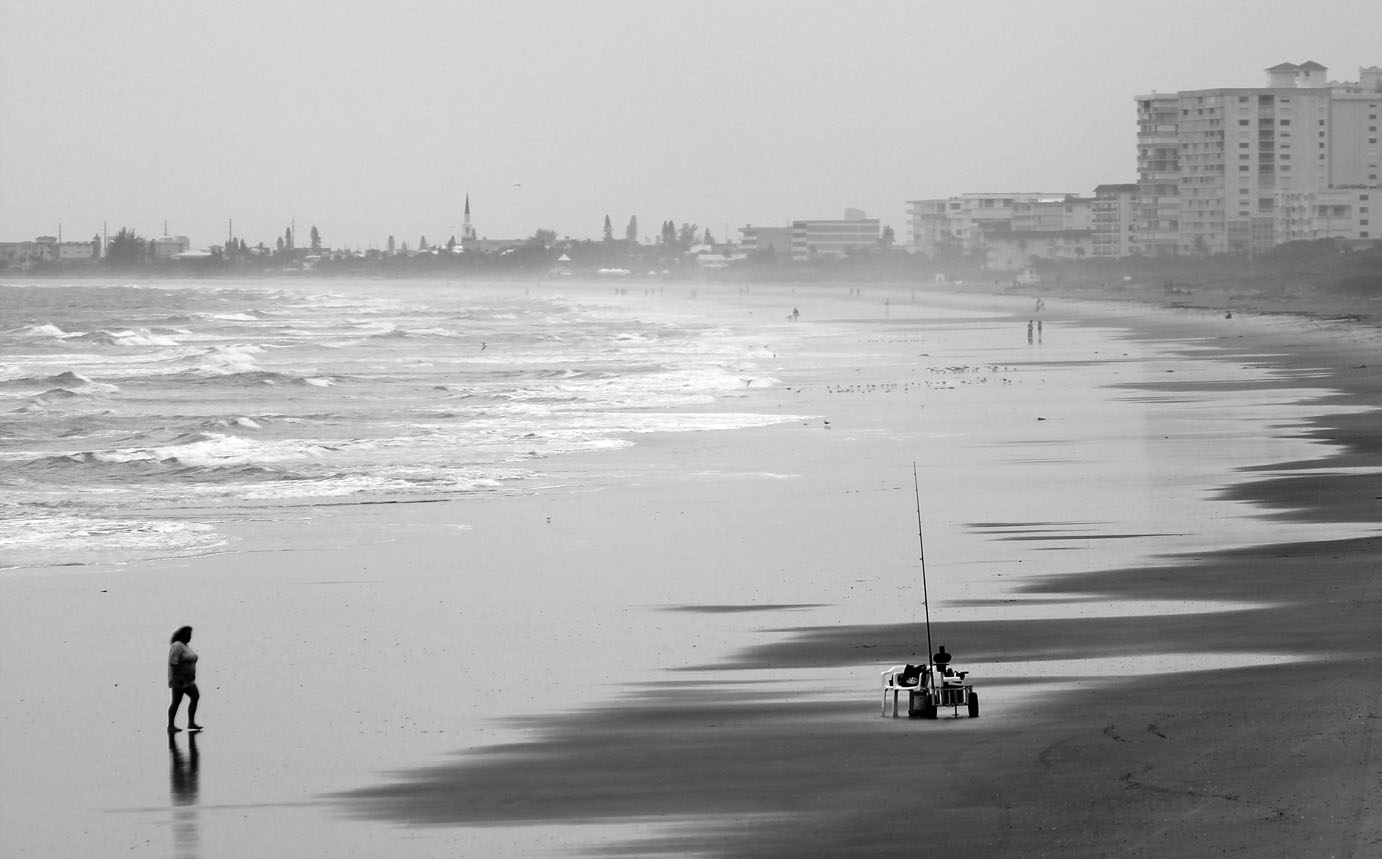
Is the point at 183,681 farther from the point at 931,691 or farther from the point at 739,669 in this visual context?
the point at 931,691

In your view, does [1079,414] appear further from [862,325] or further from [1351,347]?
[862,325]

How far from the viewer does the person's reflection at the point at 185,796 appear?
9.23m

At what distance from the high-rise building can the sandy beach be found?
527ft

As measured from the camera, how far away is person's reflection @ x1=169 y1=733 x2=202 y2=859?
9.23 meters

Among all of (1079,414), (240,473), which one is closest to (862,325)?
Result: (1079,414)

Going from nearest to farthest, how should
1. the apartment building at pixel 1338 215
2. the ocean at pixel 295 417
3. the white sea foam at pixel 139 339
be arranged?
the ocean at pixel 295 417
the white sea foam at pixel 139 339
the apartment building at pixel 1338 215

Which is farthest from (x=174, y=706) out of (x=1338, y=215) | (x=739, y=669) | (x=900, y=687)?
(x=1338, y=215)

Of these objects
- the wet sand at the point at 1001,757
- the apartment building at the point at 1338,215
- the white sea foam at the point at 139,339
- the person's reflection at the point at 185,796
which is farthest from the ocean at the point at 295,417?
the apartment building at the point at 1338,215

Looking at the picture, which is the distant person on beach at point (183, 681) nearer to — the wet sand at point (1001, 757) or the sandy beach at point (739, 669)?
the sandy beach at point (739, 669)

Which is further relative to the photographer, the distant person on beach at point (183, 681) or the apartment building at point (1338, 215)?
the apartment building at point (1338, 215)

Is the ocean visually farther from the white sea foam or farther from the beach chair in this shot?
the beach chair

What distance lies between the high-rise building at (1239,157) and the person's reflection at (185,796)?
569 ft

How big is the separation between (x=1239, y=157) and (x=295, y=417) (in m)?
157

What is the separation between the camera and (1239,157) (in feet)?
586
